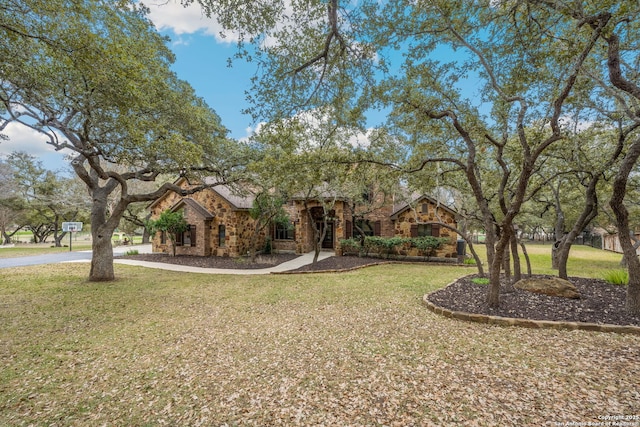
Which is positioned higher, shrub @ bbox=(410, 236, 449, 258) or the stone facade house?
the stone facade house

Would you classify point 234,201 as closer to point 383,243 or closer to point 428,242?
point 383,243

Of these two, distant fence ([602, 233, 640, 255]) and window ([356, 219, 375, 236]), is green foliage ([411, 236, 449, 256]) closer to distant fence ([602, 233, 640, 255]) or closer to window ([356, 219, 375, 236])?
window ([356, 219, 375, 236])

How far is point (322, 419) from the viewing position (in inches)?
113

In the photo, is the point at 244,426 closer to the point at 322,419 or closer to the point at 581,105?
the point at 322,419

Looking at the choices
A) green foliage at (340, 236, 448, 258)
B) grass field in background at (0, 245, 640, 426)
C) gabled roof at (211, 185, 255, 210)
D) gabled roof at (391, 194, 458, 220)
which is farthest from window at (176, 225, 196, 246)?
gabled roof at (391, 194, 458, 220)

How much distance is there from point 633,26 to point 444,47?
3.52 m

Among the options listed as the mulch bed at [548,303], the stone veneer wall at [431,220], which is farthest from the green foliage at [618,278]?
the stone veneer wall at [431,220]

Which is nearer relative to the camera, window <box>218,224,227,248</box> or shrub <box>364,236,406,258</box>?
shrub <box>364,236,406,258</box>

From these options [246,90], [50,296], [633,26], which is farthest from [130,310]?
[633,26]

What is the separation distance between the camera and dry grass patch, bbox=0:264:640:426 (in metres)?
2.99

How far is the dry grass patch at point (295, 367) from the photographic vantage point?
2.99 metres

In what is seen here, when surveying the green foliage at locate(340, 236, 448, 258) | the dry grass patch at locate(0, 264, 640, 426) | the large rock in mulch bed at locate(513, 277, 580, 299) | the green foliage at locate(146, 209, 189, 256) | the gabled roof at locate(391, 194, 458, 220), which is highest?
the gabled roof at locate(391, 194, 458, 220)

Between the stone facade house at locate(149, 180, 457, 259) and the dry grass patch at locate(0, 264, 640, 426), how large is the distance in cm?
942

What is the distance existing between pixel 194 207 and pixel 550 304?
54.7 feet
